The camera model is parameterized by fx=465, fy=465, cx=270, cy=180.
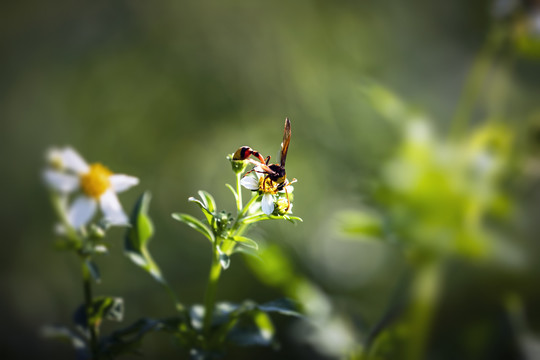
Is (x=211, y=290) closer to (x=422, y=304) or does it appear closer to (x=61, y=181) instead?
(x=61, y=181)

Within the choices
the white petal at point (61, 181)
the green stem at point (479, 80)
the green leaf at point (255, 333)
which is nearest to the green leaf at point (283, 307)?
the green leaf at point (255, 333)

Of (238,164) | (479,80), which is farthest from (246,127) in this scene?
(238,164)

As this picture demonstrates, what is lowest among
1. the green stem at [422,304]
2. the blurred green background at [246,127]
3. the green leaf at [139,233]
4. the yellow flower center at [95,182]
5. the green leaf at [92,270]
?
the green leaf at [92,270]

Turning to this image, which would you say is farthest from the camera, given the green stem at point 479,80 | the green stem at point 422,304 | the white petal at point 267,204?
the green stem at point 479,80

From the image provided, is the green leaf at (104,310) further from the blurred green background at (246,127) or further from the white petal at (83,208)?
the blurred green background at (246,127)

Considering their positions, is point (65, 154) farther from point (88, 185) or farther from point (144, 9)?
point (144, 9)

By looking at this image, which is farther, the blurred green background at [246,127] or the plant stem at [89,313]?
the blurred green background at [246,127]

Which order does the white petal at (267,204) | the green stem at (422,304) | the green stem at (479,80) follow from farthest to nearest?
the green stem at (479,80) < the green stem at (422,304) < the white petal at (267,204)
